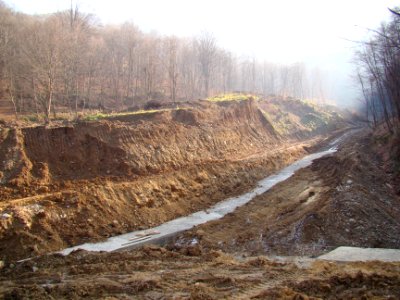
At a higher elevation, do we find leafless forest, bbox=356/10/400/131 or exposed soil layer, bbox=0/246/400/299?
leafless forest, bbox=356/10/400/131

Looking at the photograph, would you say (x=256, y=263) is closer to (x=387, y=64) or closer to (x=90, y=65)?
(x=387, y=64)

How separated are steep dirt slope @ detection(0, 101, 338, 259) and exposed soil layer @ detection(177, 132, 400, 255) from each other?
279cm

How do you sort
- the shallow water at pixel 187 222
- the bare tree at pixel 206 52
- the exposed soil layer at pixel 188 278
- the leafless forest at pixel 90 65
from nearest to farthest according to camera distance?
1. the exposed soil layer at pixel 188 278
2. the shallow water at pixel 187 222
3. the leafless forest at pixel 90 65
4. the bare tree at pixel 206 52

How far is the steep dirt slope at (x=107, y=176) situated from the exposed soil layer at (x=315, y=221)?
2795 millimetres

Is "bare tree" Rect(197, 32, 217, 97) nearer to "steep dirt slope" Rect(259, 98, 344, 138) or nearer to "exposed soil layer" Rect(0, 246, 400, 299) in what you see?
"steep dirt slope" Rect(259, 98, 344, 138)

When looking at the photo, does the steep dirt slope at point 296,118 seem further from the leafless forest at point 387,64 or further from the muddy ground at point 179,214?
the muddy ground at point 179,214

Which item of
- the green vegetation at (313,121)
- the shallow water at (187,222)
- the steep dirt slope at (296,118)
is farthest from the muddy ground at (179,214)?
the green vegetation at (313,121)

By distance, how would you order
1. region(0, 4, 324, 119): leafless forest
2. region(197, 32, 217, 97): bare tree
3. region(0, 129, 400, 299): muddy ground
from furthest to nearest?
region(197, 32, 217, 97): bare tree → region(0, 4, 324, 119): leafless forest → region(0, 129, 400, 299): muddy ground

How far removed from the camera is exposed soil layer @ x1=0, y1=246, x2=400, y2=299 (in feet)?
26.5

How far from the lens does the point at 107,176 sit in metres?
17.3

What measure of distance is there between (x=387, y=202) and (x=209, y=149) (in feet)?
40.7

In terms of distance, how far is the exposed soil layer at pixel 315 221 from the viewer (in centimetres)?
1265

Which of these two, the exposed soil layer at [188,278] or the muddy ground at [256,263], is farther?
the muddy ground at [256,263]

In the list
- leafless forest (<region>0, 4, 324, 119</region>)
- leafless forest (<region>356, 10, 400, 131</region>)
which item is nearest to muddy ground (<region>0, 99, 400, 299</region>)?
leafless forest (<region>356, 10, 400, 131</region>)
